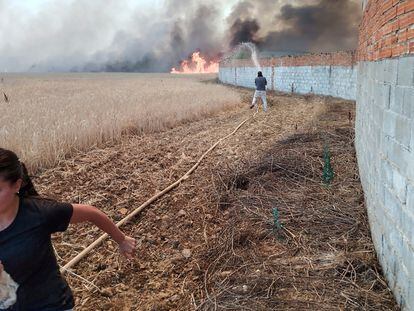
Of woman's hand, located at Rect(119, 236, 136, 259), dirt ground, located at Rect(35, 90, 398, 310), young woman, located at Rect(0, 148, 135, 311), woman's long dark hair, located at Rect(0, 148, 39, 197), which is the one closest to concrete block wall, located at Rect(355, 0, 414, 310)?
dirt ground, located at Rect(35, 90, 398, 310)

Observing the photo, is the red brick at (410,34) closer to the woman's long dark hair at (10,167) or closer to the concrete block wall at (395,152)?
the concrete block wall at (395,152)

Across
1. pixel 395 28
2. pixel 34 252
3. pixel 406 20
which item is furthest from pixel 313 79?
pixel 34 252

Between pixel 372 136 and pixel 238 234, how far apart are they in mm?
1688

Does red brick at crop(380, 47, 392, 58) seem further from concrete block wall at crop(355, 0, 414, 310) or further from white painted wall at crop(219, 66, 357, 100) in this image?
white painted wall at crop(219, 66, 357, 100)

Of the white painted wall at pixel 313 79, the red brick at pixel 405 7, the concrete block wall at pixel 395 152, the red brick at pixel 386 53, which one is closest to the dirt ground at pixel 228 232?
the concrete block wall at pixel 395 152

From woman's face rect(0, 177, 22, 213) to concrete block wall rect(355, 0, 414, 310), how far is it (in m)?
2.15

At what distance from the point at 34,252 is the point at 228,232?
8.72ft

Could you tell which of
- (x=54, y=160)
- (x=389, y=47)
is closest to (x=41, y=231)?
(x=389, y=47)

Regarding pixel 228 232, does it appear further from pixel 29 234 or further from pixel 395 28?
pixel 29 234

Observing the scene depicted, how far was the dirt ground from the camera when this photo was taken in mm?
3236

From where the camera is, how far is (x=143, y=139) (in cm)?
944

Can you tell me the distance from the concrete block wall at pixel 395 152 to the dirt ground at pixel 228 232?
30 centimetres

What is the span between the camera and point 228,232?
4.38 m

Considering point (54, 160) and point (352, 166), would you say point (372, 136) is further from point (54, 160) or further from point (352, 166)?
point (54, 160)
